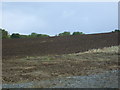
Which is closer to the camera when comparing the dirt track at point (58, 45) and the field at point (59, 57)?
the field at point (59, 57)

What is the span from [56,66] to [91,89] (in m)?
4.89

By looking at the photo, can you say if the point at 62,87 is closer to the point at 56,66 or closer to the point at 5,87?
the point at 5,87

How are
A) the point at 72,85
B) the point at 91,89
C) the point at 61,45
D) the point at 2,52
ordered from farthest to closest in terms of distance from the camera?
the point at 61,45
the point at 2,52
the point at 72,85
the point at 91,89

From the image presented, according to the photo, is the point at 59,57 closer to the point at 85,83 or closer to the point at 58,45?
the point at 58,45

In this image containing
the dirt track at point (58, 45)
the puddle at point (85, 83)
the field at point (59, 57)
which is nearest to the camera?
the puddle at point (85, 83)

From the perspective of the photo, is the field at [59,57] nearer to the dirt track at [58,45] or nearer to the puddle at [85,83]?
the dirt track at [58,45]

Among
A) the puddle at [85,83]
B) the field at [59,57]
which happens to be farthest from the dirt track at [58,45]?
the puddle at [85,83]

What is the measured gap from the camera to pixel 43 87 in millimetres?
7336

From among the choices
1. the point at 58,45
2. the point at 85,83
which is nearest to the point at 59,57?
the point at 58,45

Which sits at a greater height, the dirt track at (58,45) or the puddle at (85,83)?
the dirt track at (58,45)

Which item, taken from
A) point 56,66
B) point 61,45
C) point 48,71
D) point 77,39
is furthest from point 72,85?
point 77,39

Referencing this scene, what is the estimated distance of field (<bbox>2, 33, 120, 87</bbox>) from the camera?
33.5 ft

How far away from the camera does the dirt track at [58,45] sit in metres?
17.7

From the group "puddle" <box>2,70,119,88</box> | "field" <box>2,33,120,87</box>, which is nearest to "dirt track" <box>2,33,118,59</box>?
"field" <box>2,33,120,87</box>
